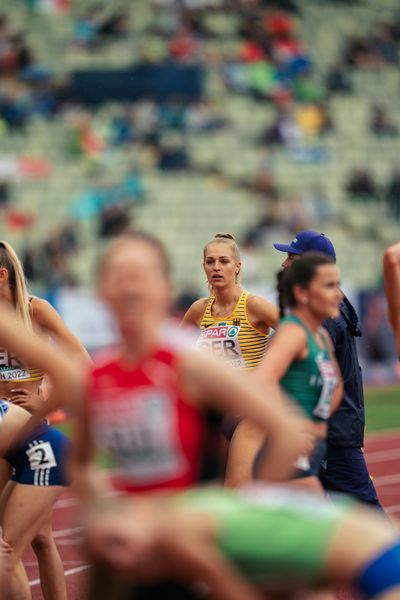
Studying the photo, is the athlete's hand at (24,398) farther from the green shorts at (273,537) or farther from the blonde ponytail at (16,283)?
the green shorts at (273,537)

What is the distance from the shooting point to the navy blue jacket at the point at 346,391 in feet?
24.0

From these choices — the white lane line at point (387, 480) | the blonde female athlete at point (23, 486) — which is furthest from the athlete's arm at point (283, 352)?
the white lane line at point (387, 480)

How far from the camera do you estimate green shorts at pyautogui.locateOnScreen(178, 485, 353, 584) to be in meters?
3.37

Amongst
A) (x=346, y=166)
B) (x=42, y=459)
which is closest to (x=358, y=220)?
(x=346, y=166)

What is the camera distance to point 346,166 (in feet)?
103

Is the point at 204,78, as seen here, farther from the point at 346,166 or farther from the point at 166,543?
the point at 166,543

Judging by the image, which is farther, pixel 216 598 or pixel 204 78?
pixel 204 78

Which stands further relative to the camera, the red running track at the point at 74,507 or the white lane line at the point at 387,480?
the white lane line at the point at 387,480

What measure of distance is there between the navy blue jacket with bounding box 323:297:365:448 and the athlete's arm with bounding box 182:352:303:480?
3438 millimetres

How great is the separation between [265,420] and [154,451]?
38 cm

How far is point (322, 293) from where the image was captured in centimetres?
546

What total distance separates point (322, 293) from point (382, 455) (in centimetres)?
1103

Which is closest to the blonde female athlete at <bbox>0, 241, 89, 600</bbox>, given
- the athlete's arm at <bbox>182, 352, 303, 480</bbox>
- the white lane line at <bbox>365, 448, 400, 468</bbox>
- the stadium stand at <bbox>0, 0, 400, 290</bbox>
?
the athlete's arm at <bbox>182, 352, 303, 480</bbox>

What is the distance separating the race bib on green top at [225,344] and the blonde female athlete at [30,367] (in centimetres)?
122
